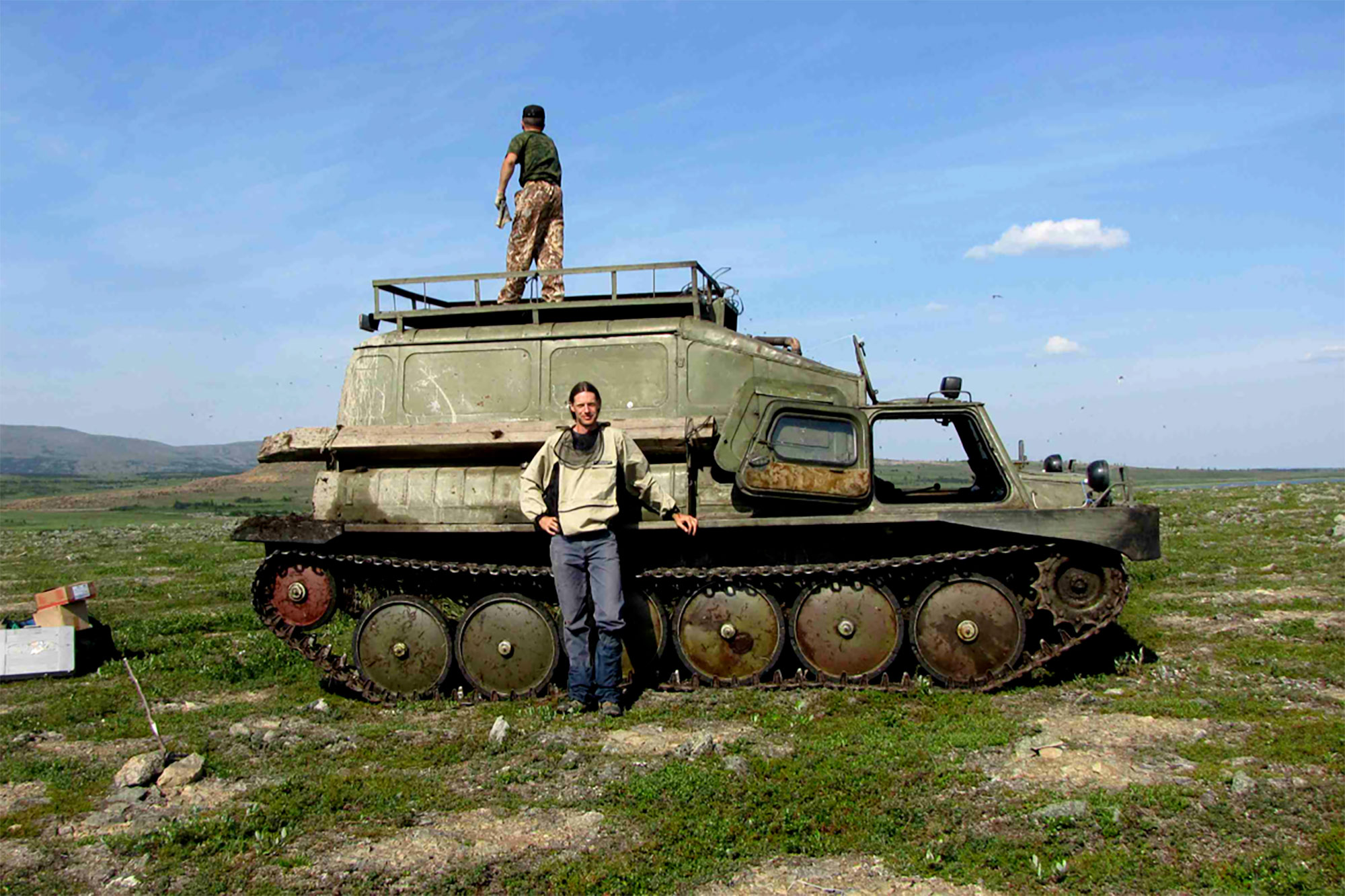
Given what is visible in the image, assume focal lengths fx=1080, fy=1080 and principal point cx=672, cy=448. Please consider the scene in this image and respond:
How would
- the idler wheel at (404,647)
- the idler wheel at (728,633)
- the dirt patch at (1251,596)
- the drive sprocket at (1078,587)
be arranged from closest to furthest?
the drive sprocket at (1078,587) < the idler wheel at (728,633) < the idler wheel at (404,647) < the dirt patch at (1251,596)

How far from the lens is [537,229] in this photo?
11.2 metres

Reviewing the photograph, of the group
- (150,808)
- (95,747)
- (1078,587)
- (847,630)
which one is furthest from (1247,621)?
(95,747)

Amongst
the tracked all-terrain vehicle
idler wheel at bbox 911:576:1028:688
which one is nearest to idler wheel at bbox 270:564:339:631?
the tracked all-terrain vehicle

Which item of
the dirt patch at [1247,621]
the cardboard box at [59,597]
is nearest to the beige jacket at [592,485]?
the cardboard box at [59,597]

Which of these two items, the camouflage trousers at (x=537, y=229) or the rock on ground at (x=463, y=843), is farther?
the camouflage trousers at (x=537, y=229)

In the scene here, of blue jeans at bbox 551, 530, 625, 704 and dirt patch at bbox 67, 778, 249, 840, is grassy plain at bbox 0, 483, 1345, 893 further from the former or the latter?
blue jeans at bbox 551, 530, 625, 704

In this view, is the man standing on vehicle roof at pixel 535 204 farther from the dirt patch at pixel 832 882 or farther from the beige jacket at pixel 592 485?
the dirt patch at pixel 832 882

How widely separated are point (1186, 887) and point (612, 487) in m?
4.96

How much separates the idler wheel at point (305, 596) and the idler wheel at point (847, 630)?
13.8ft

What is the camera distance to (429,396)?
10266mm

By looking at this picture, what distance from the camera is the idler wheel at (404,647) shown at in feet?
31.7

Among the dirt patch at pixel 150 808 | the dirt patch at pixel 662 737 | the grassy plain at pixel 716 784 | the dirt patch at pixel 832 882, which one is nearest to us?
the dirt patch at pixel 832 882

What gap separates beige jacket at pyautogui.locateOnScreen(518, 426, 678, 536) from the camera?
865cm

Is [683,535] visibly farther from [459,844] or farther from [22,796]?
[22,796]
